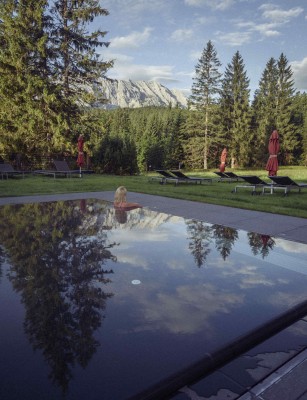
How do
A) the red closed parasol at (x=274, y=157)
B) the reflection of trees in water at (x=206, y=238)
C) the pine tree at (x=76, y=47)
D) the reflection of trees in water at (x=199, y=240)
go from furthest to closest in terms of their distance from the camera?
1. the pine tree at (x=76, y=47)
2. the red closed parasol at (x=274, y=157)
3. the reflection of trees in water at (x=206, y=238)
4. the reflection of trees in water at (x=199, y=240)

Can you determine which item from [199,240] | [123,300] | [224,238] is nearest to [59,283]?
[123,300]

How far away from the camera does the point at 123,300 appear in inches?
120

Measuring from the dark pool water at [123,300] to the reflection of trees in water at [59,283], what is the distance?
0.04 feet

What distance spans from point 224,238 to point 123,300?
3.06 metres

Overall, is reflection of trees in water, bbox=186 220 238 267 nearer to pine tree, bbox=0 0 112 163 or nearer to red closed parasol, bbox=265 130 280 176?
red closed parasol, bbox=265 130 280 176

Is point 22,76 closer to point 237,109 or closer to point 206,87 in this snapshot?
point 206,87

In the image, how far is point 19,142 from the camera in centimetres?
2111

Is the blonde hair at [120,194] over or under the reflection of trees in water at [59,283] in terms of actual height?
over

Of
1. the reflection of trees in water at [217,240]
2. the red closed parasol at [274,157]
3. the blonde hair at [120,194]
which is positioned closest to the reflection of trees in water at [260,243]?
the reflection of trees in water at [217,240]

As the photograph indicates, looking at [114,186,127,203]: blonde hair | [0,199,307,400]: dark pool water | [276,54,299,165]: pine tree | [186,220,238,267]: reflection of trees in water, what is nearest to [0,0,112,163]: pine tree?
[114,186,127,203]: blonde hair

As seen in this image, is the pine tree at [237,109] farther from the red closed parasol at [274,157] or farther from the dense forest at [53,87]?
the red closed parasol at [274,157]

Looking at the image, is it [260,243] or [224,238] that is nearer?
[260,243]

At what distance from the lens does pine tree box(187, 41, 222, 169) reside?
41.3 metres

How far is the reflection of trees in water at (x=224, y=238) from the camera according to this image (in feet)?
16.0
